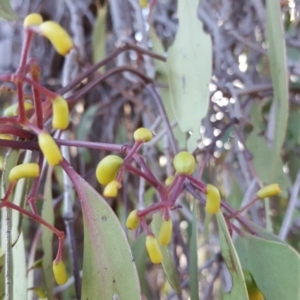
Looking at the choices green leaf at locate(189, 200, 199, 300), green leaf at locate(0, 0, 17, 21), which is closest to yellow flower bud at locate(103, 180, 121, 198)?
green leaf at locate(189, 200, 199, 300)

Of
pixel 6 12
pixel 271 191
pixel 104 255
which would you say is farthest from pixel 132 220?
pixel 6 12

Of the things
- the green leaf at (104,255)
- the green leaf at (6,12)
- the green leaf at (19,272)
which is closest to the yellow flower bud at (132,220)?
the green leaf at (104,255)

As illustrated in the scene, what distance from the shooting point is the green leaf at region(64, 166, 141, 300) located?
327 millimetres

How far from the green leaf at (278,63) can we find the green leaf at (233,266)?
146mm

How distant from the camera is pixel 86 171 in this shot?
3.35ft

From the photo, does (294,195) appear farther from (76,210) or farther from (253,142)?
(76,210)

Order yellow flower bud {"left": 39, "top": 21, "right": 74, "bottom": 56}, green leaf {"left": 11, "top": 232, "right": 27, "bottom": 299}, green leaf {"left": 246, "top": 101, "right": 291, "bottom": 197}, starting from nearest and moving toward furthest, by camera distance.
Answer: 1. yellow flower bud {"left": 39, "top": 21, "right": 74, "bottom": 56}
2. green leaf {"left": 11, "top": 232, "right": 27, "bottom": 299}
3. green leaf {"left": 246, "top": 101, "right": 291, "bottom": 197}

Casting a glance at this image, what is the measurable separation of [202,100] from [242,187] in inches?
14.4

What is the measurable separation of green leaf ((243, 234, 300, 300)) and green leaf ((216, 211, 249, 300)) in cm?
4

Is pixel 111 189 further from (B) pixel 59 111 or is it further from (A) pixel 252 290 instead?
(A) pixel 252 290

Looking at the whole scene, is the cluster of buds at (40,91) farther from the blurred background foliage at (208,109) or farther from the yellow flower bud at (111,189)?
the blurred background foliage at (208,109)

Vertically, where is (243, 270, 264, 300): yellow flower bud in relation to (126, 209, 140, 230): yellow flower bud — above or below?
below

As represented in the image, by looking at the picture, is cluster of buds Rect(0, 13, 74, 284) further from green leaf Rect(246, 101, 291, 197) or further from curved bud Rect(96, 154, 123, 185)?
green leaf Rect(246, 101, 291, 197)

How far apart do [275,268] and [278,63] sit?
0.20 m
